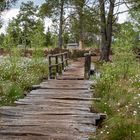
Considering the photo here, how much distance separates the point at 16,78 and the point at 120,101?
721 centimetres

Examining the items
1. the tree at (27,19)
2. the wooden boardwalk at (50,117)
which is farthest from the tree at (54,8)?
the wooden boardwalk at (50,117)

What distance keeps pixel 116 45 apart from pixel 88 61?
194cm

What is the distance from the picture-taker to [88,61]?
20.3 meters

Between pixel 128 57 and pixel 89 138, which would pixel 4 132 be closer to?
pixel 89 138

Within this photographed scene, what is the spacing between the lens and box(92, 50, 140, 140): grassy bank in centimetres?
848

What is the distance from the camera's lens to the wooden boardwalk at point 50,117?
→ 873 cm

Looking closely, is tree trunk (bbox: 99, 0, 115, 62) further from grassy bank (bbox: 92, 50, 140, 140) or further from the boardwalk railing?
grassy bank (bbox: 92, 50, 140, 140)

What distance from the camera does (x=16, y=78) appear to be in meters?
18.0

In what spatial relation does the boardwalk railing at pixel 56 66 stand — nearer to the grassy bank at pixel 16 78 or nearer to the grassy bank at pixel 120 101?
the grassy bank at pixel 16 78

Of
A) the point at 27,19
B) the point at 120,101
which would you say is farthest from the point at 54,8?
the point at 120,101

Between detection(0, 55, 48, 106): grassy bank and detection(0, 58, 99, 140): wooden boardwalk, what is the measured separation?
579 millimetres

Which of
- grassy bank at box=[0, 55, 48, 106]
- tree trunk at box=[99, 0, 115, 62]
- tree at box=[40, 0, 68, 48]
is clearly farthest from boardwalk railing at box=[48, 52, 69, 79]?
tree at box=[40, 0, 68, 48]

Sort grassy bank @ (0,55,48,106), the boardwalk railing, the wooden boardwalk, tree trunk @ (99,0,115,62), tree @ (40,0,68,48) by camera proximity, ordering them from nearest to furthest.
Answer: the wooden boardwalk → grassy bank @ (0,55,48,106) → the boardwalk railing → tree trunk @ (99,0,115,62) → tree @ (40,0,68,48)

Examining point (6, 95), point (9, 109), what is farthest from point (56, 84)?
point (9, 109)
